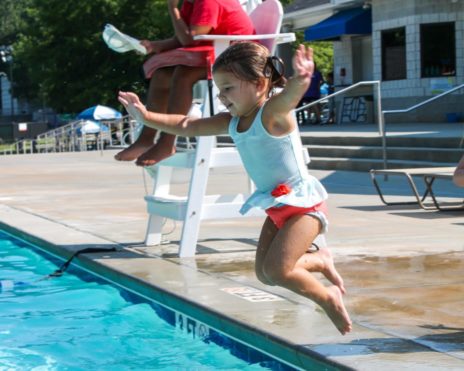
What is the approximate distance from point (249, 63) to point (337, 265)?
2773 mm

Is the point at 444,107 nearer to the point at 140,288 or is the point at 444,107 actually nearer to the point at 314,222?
the point at 140,288

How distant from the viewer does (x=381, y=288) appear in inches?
→ 231

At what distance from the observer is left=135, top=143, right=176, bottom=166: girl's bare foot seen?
22.1ft

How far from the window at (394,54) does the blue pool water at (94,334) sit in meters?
19.3

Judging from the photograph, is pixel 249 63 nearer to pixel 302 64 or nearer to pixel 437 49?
pixel 302 64

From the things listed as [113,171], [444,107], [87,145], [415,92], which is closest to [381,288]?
[113,171]

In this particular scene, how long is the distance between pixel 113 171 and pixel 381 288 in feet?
44.0

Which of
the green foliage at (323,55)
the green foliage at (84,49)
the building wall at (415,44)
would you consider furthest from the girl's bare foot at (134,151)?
the green foliage at (323,55)

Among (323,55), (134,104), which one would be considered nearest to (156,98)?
(134,104)

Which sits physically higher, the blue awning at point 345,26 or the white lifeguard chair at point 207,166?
the blue awning at point 345,26

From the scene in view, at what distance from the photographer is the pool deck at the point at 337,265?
4.42m

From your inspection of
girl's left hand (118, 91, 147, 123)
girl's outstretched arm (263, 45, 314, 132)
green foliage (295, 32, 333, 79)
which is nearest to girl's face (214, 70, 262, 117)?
girl's outstretched arm (263, 45, 314, 132)

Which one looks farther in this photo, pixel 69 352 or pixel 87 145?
pixel 87 145

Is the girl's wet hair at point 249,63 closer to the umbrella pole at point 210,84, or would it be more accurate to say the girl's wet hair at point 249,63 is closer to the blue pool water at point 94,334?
the blue pool water at point 94,334
